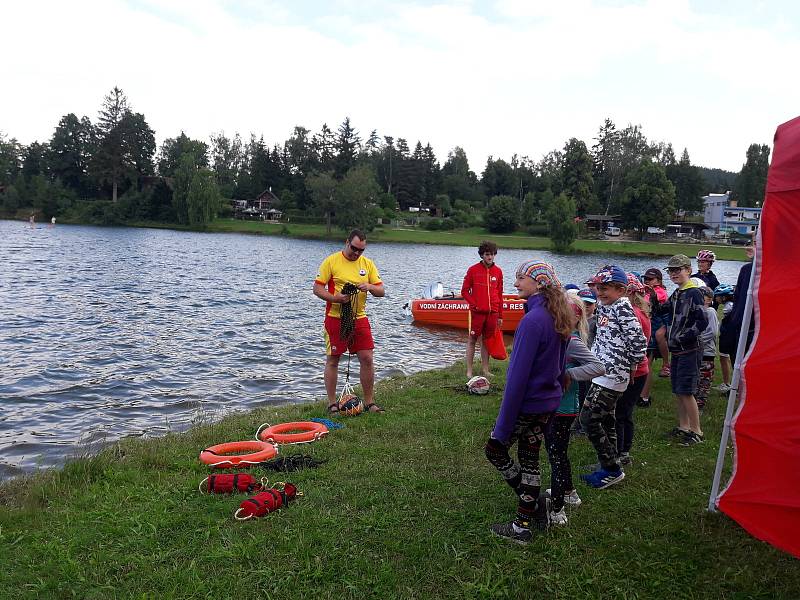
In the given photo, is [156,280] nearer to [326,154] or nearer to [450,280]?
[450,280]

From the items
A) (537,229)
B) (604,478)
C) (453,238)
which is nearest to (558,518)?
(604,478)

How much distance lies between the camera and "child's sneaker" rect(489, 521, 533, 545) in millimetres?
4770

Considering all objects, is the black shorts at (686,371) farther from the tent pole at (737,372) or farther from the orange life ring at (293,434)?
the orange life ring at (293,434)

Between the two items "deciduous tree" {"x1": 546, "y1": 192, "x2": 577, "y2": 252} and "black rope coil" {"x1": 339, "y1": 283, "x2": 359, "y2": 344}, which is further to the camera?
"deciduous tree" {"x1": 546, "y1": 192, "x2": 577, "y2": 252}

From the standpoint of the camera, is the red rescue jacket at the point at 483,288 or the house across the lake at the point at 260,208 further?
the house across the lake at the point at 260,208

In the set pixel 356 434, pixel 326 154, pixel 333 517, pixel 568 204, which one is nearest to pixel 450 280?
pixel 356 434

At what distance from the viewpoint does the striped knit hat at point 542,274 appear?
4.57 metres

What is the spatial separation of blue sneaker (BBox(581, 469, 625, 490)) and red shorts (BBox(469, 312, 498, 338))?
16.6 ft

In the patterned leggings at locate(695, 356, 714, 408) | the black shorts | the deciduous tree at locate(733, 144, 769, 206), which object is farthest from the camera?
the deciduous tree at locate(733, 144, 769, 206)

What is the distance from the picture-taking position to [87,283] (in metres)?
29.2

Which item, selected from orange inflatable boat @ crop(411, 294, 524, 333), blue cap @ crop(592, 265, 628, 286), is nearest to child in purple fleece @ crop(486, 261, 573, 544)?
blue cap @ crop(592, 265, 628, 286)

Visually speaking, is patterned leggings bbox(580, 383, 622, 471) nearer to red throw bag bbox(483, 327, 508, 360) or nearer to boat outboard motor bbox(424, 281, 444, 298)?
red throw bag bbox(483, 327, 508, 360)

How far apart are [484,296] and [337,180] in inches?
3674

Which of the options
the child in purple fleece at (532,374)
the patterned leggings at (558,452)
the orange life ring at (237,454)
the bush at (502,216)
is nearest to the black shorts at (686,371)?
the patterned leggings at (558,452)
